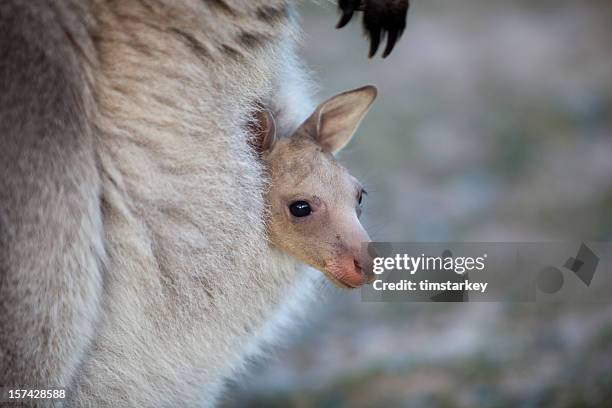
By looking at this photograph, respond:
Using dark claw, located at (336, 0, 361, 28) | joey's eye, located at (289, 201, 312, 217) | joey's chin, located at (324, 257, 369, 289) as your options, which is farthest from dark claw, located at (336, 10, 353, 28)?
joey's chin, located at (324, 257, 369, 289)

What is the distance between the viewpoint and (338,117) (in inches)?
134

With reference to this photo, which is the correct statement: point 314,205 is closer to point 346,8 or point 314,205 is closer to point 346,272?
point 346,272

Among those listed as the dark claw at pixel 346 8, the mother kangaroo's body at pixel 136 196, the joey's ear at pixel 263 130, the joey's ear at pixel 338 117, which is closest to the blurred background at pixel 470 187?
the dark claw at pixel 346 8

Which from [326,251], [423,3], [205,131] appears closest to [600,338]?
[326,251]

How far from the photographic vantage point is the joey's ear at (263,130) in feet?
10.3

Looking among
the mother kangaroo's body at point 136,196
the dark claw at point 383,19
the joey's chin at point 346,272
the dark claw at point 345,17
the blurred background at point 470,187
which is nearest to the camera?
the mother kangaroo's body at point 136,196

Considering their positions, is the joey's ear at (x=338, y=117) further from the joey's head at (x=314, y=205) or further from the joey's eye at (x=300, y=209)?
the joey's eye at (x=300, y=209)

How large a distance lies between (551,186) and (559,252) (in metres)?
1.38

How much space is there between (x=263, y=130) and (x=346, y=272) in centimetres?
48

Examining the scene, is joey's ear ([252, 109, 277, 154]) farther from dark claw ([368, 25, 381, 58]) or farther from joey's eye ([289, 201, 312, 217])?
dark claw ([368, 25, 381, 58])

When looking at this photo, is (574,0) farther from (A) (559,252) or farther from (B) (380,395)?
(B) (380,395)

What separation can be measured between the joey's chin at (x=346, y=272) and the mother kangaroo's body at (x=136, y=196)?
0.53 ft

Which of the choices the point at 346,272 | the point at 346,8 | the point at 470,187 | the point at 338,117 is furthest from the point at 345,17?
the point at 470,187

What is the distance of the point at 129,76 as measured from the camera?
112 inches
